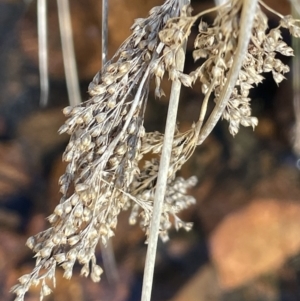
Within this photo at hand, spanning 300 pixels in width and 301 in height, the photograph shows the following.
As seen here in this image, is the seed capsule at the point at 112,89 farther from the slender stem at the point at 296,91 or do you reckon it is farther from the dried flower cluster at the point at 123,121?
the slender stem at the point at 296,91

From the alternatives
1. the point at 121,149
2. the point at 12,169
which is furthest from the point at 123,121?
the point at 12,169

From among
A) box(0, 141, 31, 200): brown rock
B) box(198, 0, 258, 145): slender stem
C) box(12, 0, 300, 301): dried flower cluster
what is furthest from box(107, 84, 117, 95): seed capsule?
box(0, 141, 31, 200): brown rock

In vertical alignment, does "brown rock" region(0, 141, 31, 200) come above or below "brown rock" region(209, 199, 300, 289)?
above

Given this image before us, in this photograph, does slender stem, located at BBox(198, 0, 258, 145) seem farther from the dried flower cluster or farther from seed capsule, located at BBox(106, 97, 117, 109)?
seed capsule, located at BBox(106, 97, 117, 109)

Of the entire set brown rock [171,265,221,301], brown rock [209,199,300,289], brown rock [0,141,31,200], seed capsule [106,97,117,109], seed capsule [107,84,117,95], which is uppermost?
seed capsule [107,84,117,95]

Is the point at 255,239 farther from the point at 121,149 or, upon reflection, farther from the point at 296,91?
the point at 121,149

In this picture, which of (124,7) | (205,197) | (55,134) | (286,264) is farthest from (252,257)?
(124,7)

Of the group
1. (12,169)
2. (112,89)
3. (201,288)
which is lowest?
(201,288)
